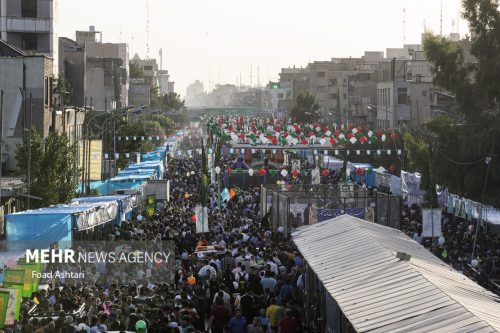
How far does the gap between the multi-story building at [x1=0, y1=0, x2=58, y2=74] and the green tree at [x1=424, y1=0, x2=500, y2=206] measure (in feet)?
116

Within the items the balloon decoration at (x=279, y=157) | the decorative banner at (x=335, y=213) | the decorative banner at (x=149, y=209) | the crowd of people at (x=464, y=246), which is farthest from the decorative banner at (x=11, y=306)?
the balloon decoration at (x=279, y=157)

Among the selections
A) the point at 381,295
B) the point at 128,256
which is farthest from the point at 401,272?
the point at 128,256

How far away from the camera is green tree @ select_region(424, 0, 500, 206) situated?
3719 cm

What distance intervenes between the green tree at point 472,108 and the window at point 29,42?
36.7 metres

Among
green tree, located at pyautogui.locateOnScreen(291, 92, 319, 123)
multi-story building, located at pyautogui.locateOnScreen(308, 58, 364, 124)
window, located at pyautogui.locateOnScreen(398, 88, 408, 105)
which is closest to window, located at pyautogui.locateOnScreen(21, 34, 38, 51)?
window, located at pyautogui.locateOnScreen(398, 88, 408, 105)

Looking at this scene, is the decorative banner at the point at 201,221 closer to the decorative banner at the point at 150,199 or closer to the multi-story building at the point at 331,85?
the decorative banner at the point at 150,199

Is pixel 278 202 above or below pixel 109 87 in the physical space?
below

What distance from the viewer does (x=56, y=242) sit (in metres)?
24.9

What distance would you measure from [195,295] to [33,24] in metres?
50.5

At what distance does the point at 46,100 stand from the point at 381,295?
4143 centimetres

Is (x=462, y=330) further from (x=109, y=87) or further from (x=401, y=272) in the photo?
(x=109, y=87)

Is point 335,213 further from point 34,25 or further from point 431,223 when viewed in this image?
point 34,25

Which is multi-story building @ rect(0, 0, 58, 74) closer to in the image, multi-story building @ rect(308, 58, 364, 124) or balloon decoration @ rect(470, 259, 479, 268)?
balloon decoration @ rect(470, 259, 479, 268)

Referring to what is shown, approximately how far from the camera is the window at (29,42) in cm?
6988
